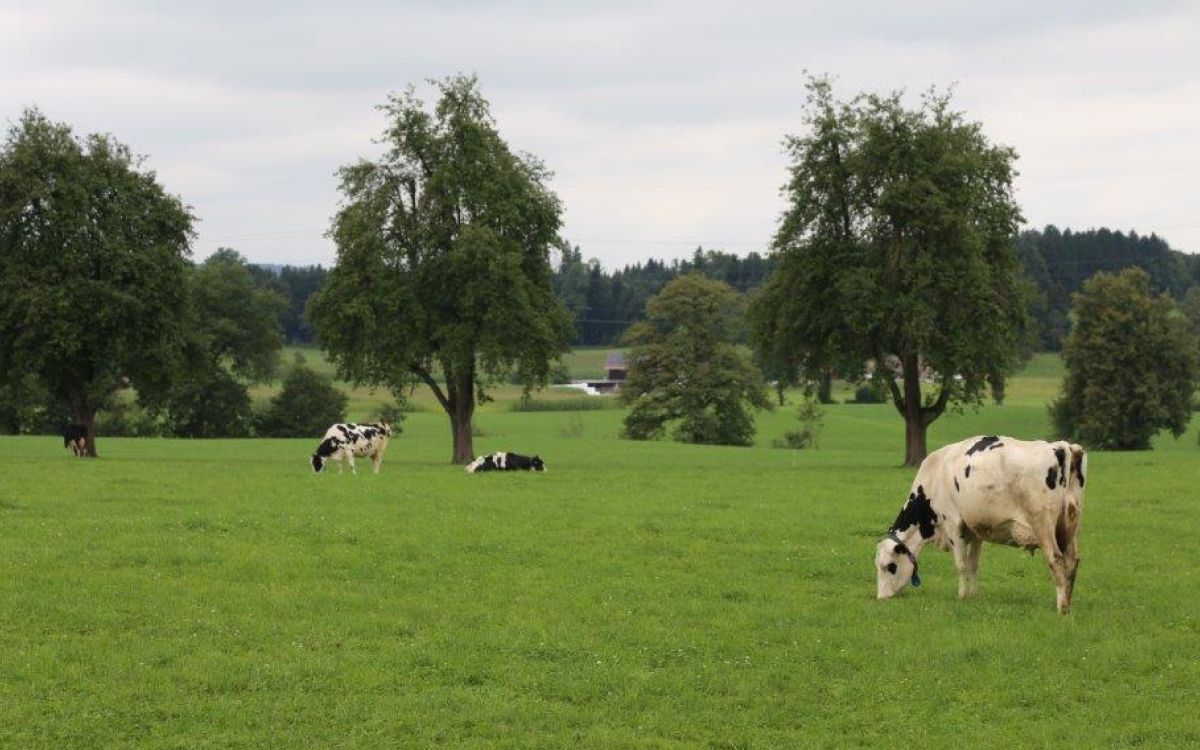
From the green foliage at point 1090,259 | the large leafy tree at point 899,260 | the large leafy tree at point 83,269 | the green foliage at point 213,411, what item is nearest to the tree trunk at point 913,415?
the large leafy tree at point 899,260

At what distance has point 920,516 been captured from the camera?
1912 centimetres

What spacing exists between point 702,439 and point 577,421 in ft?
46.2

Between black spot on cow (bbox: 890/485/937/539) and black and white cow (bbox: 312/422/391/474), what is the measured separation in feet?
82.5

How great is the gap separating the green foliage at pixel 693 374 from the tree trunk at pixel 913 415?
38.7 meters

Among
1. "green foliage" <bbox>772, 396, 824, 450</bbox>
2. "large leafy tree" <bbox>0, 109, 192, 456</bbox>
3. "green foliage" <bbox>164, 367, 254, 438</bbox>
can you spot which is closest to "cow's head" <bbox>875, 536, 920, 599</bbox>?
"large leafy tree" <bbox>0, 109, 192, 456</bbox>

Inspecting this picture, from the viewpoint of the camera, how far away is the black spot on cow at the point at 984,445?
60.0 feet

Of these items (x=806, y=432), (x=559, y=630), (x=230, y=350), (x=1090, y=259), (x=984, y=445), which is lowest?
(x=806, y=432)

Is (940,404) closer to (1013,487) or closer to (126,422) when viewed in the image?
(1013,487)

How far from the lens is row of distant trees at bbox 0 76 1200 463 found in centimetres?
4722

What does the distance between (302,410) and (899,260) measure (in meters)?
62.0

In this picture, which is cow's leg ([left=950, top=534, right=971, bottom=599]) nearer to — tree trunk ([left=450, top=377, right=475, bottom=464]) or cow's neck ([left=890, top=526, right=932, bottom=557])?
cow's neck ([left=890, top=526, right=932, bottom=557])

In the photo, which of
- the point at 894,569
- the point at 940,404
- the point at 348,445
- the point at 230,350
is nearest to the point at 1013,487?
the point at 894,569

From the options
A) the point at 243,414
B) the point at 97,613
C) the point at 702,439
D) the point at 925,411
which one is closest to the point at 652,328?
the point at 702,439

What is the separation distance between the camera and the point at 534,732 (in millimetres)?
12172
